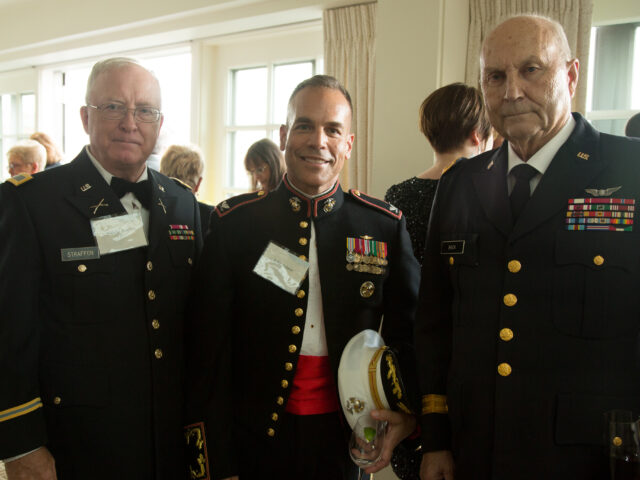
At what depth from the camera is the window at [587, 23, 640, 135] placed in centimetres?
308

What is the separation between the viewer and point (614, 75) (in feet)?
10.2

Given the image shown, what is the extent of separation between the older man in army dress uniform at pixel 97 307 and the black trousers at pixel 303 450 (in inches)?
10.3

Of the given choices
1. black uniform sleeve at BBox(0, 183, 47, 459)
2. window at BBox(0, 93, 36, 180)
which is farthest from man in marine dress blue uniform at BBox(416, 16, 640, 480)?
window at BBox(0, 93, 36, 180)

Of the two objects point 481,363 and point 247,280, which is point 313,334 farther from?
point 481,363

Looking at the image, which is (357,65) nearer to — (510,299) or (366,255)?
(366,255)

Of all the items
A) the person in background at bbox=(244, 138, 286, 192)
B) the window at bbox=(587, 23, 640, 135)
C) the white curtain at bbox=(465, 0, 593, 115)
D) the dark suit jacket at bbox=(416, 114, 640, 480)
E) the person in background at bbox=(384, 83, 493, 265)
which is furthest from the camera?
the person in background at bbox=(244, 138, 286, 192)

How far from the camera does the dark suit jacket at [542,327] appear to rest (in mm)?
1070

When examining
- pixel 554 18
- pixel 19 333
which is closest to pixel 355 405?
pixel 19 333

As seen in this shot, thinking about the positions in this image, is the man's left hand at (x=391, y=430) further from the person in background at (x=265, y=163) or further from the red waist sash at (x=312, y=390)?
the person in background at (x=265, y=163)

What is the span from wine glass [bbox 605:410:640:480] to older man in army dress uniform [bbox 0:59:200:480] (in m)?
1.03

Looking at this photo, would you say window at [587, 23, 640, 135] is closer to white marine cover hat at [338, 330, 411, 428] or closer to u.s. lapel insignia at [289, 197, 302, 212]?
u.s. lapel insignia at [289, 197, 302, 212]

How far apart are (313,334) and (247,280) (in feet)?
0.72

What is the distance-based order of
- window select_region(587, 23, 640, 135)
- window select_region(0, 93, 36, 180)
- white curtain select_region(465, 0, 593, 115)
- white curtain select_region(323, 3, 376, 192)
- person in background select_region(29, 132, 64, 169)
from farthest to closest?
window select_region(0, 93, 36, 180) → person in background select_region(29, 132, 64, 169) → white curtain select_region(323, 3, 376, 192) → window select_region(587, 23, 640, 135) → white curtain select_region(465, 0, 593, 115)

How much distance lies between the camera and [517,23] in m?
1.18
